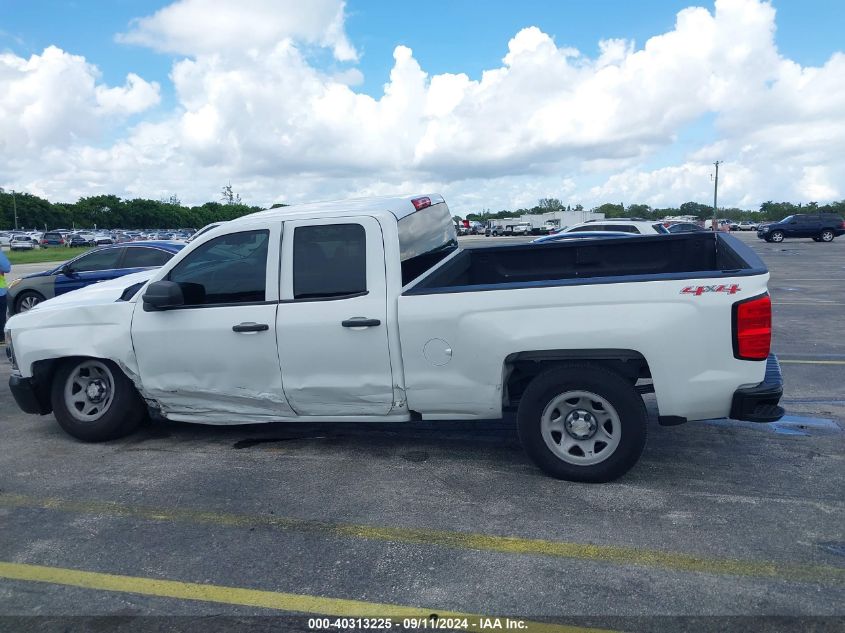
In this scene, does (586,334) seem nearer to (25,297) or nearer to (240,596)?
(240,596)

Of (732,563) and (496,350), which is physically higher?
(496,350)

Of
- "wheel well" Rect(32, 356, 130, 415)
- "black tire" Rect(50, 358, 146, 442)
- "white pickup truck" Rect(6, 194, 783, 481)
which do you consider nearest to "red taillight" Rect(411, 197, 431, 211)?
"white pickup truck" Rect(6, 194, 783, 481)

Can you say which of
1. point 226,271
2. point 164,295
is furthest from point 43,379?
point 226,271

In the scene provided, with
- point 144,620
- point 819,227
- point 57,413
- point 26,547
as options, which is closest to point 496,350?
point 144,620

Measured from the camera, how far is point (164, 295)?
15.9ft

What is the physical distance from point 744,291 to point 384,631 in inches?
107

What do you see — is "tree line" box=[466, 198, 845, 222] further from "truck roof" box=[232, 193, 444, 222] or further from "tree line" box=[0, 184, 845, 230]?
"truck roof" box=[232, 193, 444, 222]

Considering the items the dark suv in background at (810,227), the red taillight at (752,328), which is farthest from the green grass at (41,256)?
the dark suv in background at (810,227)

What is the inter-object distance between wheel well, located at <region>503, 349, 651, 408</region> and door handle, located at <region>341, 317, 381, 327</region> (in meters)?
0.91

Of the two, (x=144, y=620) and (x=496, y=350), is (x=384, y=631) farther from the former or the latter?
(x=496, y=350)

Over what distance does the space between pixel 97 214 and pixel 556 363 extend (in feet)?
389

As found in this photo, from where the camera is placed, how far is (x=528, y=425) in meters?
4.39

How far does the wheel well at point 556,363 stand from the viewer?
4204 millimetres

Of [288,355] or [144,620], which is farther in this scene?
[288,355]
